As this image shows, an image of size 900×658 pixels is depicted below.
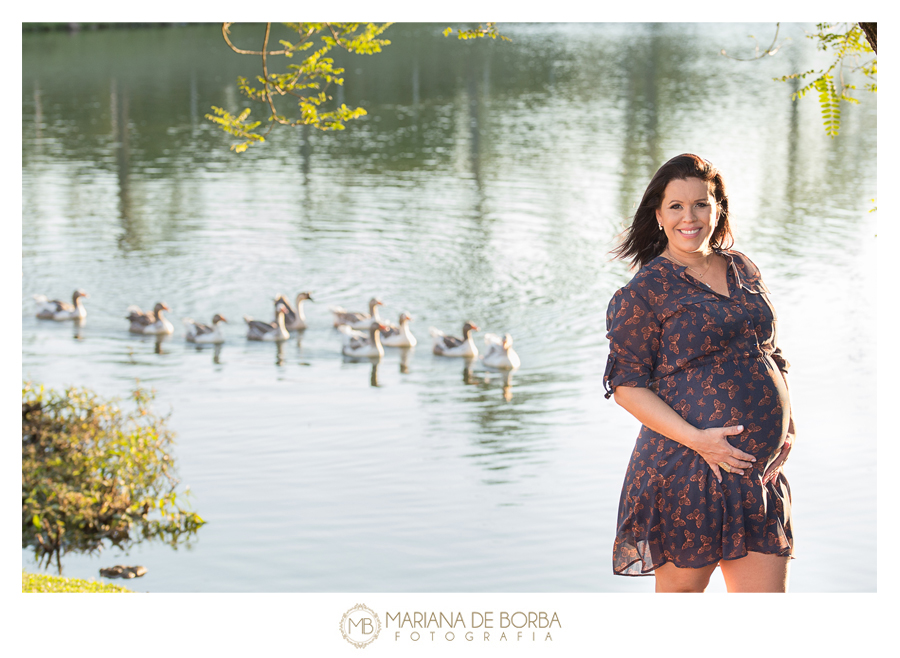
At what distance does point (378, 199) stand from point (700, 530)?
15.6 metres

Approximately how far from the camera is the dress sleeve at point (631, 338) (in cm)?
331

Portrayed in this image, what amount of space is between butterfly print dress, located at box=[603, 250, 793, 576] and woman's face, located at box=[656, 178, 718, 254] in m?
0.10

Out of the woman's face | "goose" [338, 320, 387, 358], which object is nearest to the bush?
"goose" [338, 320, 387, 358]

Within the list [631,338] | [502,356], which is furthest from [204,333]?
[631,338]

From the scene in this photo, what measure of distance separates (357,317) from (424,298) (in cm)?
131

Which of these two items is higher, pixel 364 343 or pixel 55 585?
pixel 364 343

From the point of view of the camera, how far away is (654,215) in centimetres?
354

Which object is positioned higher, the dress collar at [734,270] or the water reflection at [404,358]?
the dress collar at [734,270]

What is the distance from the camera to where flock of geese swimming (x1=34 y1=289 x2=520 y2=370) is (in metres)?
11.3

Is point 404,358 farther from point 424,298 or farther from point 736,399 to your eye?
point 736,399

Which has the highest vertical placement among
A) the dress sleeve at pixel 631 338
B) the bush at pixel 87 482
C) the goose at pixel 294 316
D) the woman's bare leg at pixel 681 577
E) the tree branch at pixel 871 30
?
the tree branch at pixel 871 30

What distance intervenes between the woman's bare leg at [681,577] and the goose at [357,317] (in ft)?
28.2
